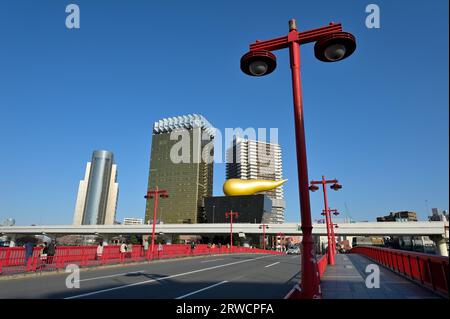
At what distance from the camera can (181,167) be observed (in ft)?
582

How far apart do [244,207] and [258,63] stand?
333 ft

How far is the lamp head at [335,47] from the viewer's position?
659 centimetres

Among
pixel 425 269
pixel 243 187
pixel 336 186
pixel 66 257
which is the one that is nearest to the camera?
pixel 425 269

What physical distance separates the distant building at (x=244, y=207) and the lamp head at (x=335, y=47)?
9871 centimetres

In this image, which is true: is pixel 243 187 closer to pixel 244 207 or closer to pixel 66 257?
pixel 244 207

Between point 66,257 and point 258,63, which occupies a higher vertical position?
point 258,63

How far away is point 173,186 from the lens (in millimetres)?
176000

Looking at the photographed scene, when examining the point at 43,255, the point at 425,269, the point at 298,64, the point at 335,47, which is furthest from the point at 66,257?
the point at 335,47

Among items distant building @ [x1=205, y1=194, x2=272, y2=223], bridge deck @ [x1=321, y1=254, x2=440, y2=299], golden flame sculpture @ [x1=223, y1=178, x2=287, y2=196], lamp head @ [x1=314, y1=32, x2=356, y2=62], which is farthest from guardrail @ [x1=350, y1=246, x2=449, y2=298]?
golden flame sculpture @ [x1=223, y1=178, x2=287, y2=196]

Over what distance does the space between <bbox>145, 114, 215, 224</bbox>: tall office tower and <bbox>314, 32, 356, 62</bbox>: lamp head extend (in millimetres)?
157664

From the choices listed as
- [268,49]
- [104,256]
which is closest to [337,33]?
[268,49]

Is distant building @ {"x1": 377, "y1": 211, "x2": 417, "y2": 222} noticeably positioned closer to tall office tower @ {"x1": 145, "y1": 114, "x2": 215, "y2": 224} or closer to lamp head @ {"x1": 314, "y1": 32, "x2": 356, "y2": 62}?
tall office tower @ {"x1": 145, "y1": 114, "x2": 215, "y2": 224}

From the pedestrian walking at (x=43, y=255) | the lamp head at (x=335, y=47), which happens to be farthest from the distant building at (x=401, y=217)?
the lamp head at (x=335, y=47)
